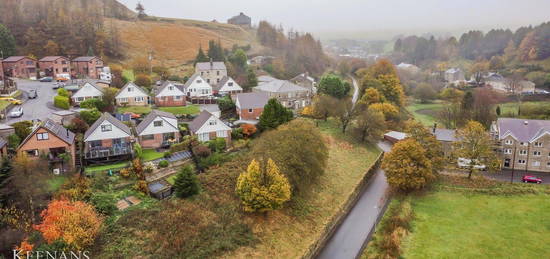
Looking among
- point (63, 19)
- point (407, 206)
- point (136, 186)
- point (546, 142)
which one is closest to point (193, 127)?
→ point (136, 186)

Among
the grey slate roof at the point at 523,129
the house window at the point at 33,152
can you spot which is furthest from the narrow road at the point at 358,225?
the house window at the point at 33,152

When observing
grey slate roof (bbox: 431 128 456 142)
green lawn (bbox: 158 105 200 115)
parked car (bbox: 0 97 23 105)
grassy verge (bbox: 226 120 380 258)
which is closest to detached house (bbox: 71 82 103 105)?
parked car (bbox: 0 97 23 105)

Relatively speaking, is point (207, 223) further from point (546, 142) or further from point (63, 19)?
point (63, 19)

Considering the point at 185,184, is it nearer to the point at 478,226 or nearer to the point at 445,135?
the point at 478,226

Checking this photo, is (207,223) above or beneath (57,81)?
beneath

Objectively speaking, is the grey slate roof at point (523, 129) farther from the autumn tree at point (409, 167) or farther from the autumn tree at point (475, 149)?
the autumn tree at point (409, 167)

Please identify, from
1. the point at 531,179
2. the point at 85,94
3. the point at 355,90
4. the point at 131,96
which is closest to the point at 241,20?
the point at 355,90
